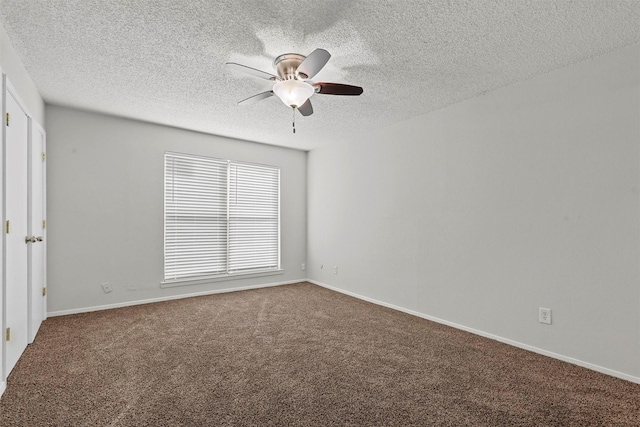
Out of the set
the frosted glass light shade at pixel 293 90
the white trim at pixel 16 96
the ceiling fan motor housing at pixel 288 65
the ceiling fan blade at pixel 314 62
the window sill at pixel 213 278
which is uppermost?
the ceiling fan motor housing at pixel 288 65

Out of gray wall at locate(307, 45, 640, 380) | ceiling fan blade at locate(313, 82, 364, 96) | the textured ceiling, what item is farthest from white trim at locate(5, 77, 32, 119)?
gray wall at locate(307, 45, 640, 380)

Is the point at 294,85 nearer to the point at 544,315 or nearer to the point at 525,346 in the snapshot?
the point at 544,315

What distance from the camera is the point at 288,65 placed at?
2574 mm

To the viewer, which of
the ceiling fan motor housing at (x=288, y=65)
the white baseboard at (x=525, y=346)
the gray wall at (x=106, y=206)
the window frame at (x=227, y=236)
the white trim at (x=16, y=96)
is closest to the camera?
the white trim at (x=16, y=96)

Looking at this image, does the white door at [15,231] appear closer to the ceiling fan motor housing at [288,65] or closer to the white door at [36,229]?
the white door at [36,229]

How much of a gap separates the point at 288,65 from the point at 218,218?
314 centimetres

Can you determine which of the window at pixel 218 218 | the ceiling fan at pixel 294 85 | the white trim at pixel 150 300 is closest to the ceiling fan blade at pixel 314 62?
the ceiling fan at pixel 294 85

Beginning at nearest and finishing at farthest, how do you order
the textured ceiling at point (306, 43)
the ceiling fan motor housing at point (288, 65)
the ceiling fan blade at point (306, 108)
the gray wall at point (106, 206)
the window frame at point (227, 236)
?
the textured ceiling at point (306, 43) < the ceiling fan motor housing at point (288, 65) < the ceiling fan blade at point (306, 108) < the gray wall at point (106, 206) < the window frame at point (227, 236)

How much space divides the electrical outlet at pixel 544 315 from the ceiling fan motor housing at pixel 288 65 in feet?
9.40

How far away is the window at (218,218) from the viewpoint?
4.69 m

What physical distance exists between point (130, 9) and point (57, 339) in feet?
9.88

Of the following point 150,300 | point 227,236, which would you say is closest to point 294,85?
point 227,236

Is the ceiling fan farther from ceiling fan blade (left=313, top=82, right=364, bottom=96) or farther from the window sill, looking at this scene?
the window sill

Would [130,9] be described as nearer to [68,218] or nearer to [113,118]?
[113,118]
